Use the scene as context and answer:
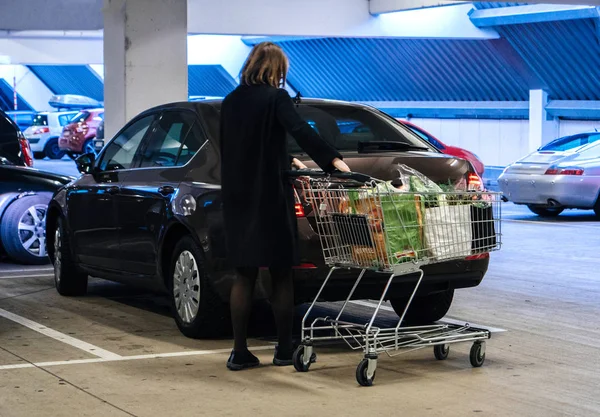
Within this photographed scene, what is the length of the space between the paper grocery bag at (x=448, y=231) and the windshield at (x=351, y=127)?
1348 millimetres

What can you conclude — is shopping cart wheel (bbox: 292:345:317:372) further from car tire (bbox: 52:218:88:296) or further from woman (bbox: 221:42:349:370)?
car tire (bbox: 52:218:88:296)

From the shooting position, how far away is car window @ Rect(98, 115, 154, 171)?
923cm

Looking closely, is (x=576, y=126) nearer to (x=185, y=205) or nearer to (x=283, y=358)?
(x=185, y=205)

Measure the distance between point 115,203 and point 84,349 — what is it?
1.67m

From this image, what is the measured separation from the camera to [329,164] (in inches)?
266

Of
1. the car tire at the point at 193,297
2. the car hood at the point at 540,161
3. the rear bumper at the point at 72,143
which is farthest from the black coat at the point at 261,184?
the rear bumper at the point at 72,143

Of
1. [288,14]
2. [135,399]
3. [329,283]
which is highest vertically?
[288,14]

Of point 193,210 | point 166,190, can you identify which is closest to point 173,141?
point 166,190

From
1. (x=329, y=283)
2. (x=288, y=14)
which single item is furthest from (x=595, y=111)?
(x=329, y=283)

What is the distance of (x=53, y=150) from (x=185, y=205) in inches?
1231

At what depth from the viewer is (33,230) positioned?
12633mm

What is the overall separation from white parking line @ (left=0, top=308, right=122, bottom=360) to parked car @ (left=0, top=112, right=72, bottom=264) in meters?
3.27

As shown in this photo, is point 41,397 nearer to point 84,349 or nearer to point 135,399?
point 135,399

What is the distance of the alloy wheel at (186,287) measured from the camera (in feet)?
25.9
